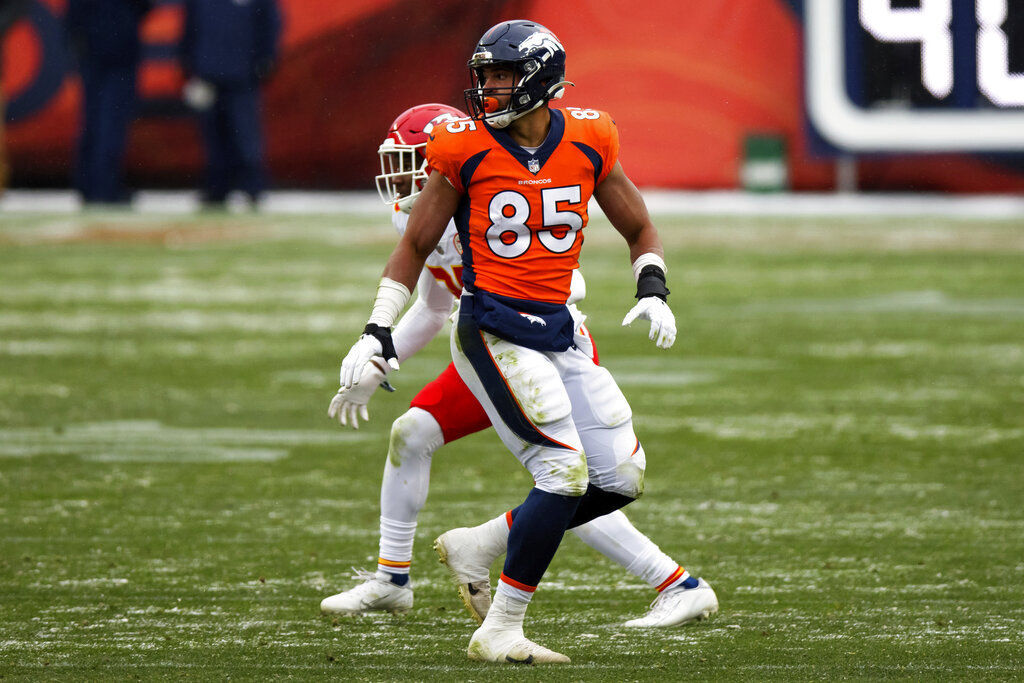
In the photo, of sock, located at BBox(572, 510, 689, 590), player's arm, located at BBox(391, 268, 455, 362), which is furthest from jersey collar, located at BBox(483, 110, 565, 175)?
sock, located at BBox(572, 510, 689, 590)

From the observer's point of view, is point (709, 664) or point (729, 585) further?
point (729, 585)

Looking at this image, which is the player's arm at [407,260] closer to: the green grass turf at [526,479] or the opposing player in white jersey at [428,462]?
the opposing player in white jersey at [428,462]

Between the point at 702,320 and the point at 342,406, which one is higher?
the point at 342,406

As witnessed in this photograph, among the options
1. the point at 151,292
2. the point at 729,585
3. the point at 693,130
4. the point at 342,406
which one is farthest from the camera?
the point at 693,130

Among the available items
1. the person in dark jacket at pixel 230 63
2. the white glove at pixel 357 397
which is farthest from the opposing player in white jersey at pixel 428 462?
the person in dark jacket at pixel 230 63

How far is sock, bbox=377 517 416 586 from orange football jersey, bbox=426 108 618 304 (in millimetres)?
821

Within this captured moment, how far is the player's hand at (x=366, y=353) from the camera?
13.2ft

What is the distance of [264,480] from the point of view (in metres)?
6.38

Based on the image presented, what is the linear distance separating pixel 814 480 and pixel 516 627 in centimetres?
251

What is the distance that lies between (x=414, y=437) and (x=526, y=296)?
65cm

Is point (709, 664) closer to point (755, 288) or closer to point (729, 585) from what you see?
point (729, 585)

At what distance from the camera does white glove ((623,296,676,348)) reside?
4.18m

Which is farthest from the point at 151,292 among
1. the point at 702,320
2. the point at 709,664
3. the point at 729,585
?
the point at 709,664

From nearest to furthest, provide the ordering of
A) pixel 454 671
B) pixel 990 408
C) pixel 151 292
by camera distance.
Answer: pixel 454 671, pixel 990 408, pixel 151 292
